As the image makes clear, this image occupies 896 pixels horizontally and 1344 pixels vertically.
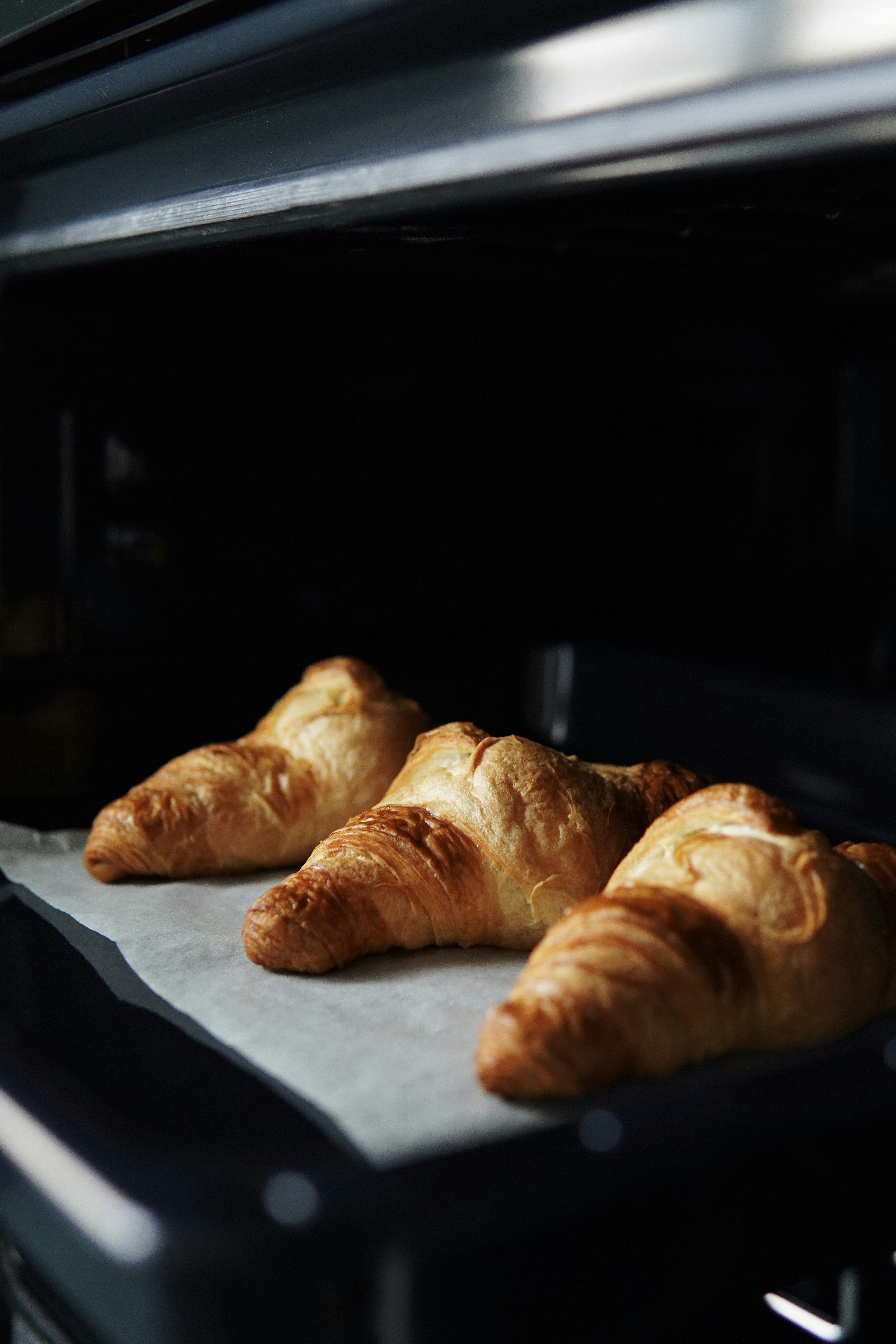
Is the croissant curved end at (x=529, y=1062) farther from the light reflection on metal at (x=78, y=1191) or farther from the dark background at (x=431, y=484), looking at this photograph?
the dark background at (x=431, y=484)

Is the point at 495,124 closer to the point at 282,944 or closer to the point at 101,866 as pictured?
the point at 282,944

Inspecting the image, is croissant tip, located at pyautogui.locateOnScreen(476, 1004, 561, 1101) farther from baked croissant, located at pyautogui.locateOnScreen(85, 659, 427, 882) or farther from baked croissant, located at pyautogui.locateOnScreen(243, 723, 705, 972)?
baked croissant, located at pyautogui.locateOnScreen(85, 659, 427, 882)

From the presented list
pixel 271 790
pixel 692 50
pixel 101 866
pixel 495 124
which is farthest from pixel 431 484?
pixel 692 50

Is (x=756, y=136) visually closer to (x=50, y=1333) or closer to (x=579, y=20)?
(x=579, y=20)

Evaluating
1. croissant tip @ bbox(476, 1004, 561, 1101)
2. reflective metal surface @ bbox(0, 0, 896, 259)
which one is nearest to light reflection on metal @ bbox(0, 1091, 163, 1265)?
croissant tip @ bbox(476, 1004, 561, 1101)

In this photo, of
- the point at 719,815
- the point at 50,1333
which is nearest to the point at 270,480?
the point at 719,815
